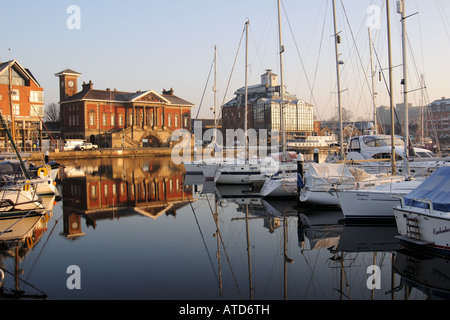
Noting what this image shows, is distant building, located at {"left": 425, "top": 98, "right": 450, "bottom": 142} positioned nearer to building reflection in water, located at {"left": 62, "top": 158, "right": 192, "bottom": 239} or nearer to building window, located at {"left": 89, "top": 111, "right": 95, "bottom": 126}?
building window, located at {"left": 89, "top": 111, "right": 95, "bottom": 126}

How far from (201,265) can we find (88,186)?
69.1 feet

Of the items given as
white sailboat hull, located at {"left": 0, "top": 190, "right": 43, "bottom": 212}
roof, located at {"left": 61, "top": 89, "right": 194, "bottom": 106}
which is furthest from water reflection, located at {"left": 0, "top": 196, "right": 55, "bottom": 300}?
roof, located at {"left": 61, "top": 89, "right": 194, "bottom": 106}

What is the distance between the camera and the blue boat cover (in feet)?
40.8

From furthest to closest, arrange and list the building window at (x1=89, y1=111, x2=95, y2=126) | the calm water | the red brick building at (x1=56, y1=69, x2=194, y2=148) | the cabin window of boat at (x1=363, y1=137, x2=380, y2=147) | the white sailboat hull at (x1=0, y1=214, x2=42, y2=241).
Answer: the building window at (x1=89, y1=111, x2=95, y2=126)
the red brick building at (x1=56, y1=69, x2=194, y2=148)
the cabin window of boat at (x1=363, y1=137, x2=380, y2=147)
the white sailboat hull at (x1=0, y1=214, x2=42, y2=241)
the calm water

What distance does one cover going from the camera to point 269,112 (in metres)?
99.2

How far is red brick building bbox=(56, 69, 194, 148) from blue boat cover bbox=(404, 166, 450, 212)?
223 feet

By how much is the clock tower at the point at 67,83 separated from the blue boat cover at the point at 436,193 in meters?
81.4

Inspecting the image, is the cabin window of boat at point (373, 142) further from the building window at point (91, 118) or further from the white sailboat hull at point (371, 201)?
the building window at point (91, 118)

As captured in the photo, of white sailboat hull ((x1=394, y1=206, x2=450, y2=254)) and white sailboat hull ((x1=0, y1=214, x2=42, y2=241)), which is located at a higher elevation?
white sailboat hull ((x1=394, y1=206, x2=450, y2=254))

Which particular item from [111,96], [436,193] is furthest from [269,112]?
[436,193]

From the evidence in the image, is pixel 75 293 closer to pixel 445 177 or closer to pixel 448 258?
pixel 448 258

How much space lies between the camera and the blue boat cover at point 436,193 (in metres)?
12.4

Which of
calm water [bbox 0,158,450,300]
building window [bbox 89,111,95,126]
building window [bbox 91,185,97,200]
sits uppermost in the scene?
building window [bbox 89,111,95,126]

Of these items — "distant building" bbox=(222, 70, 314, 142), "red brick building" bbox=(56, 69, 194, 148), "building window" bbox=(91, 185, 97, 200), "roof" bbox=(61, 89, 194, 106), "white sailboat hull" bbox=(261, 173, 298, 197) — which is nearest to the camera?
"white sailboat hull" bbox=(261, 173, 298, 197)
